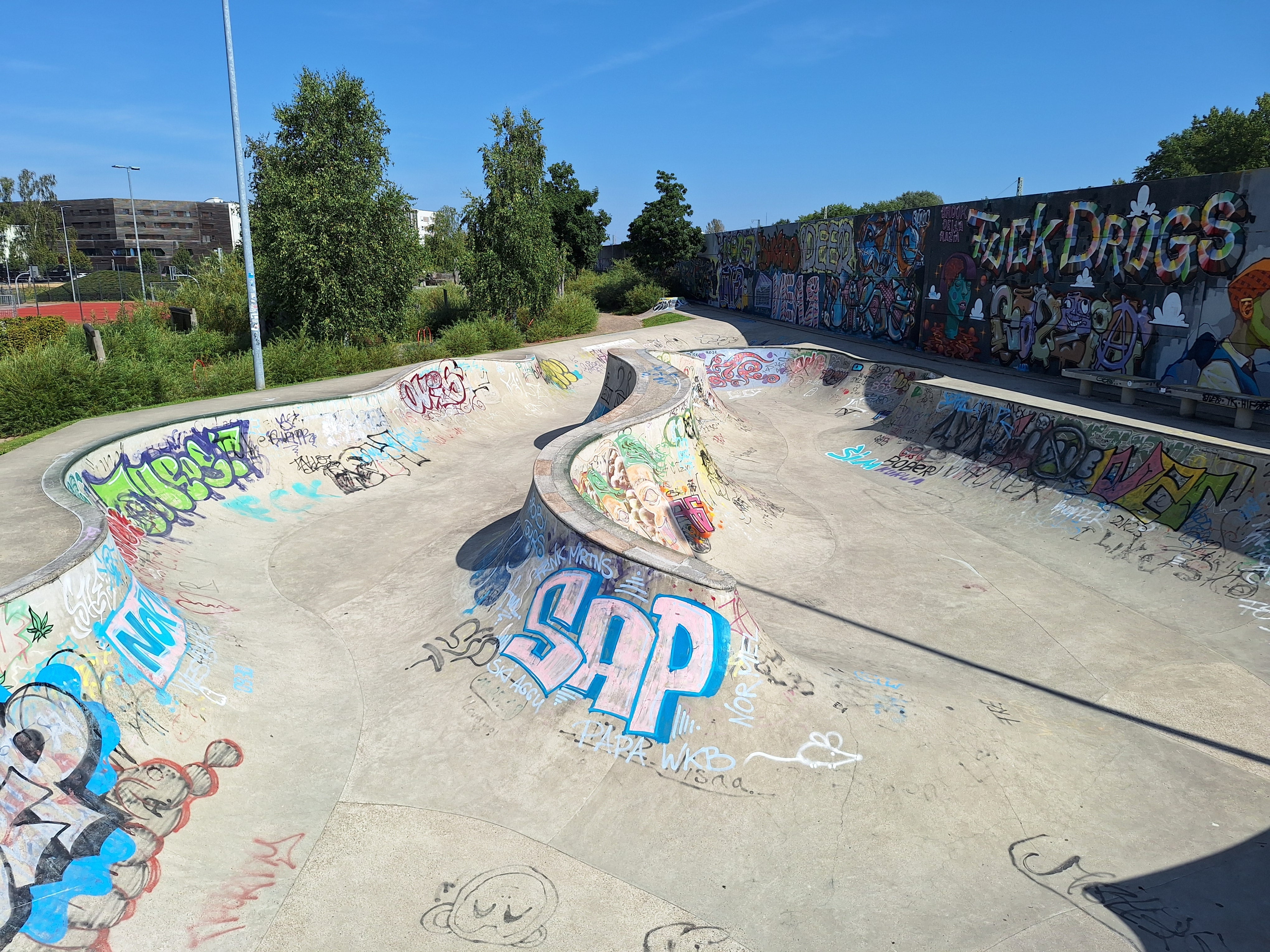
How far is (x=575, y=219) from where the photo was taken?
54438 millimetres

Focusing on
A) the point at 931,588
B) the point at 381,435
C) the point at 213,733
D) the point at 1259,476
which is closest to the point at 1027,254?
the point at 1259,476

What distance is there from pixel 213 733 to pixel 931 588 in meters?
9.55

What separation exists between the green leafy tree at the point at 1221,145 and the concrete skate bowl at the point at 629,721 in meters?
44.1

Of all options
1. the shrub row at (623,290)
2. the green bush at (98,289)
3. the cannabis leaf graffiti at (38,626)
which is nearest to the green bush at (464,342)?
the shrub row at (623,290)

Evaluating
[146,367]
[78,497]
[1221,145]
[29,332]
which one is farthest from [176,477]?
[1221,145]

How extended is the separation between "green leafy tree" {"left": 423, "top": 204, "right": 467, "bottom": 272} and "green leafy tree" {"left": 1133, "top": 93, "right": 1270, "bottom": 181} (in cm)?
3934

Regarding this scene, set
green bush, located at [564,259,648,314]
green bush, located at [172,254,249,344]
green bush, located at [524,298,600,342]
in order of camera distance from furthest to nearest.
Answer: green bush, located at [564,259,648,314] < green bush, located at [524,298,600,342] < green bush, located at [172,254,249,344]

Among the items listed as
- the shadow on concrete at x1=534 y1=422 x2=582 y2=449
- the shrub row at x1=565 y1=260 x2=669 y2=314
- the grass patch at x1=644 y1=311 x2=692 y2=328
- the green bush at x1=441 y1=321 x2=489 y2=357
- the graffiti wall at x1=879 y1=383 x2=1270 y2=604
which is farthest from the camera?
the shrub row at x1=565 y1=260 x2=669 y2=314

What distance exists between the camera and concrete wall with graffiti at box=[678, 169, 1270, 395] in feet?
53.8

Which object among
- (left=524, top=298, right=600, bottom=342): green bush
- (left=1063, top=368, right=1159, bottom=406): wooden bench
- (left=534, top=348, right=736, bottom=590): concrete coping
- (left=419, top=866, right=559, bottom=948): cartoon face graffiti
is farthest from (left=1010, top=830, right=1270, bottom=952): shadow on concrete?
(left=524, top=298, right=600, bottom=342): green bush

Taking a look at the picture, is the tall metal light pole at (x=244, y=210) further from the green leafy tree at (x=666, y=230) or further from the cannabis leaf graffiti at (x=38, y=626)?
the green leafy tree at (x=666, y=230)

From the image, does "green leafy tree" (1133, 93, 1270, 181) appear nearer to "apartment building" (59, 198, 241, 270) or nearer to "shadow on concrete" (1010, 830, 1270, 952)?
"shadow on concrete" (1010, 830, 1270, 952)

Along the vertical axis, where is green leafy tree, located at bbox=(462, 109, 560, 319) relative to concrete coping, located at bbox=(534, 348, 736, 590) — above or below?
above

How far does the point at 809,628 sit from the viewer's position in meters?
9.92
